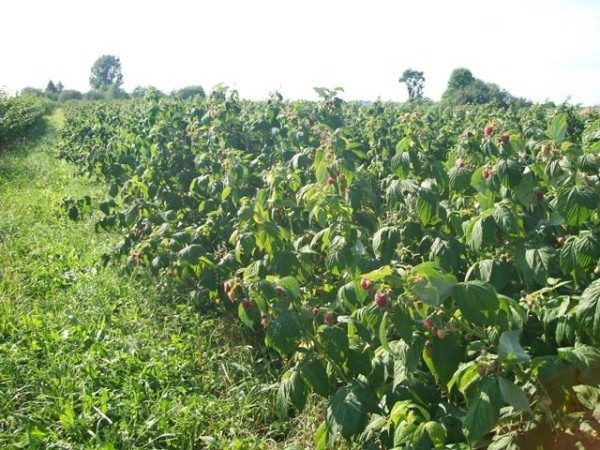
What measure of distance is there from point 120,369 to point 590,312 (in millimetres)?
2838

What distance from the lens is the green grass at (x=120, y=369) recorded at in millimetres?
3092

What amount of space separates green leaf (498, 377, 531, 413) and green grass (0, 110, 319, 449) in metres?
1.67

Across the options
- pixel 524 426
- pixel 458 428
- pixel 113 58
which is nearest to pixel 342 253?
pixel 458 428

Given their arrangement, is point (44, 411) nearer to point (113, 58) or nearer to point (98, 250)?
point (98, 250)

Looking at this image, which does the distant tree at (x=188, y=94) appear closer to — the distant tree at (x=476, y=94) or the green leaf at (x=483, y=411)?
the green leaf at (x=483, y=411)

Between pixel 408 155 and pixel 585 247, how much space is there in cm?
123

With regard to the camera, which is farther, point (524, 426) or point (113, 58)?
point (113, 58)

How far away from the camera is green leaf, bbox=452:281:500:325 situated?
1.78 m

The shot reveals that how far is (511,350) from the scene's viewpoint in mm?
1586

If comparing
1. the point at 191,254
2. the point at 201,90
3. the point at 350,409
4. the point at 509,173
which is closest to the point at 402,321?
the point at 350,409

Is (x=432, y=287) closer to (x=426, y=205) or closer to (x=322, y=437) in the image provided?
(x=322, y=437)

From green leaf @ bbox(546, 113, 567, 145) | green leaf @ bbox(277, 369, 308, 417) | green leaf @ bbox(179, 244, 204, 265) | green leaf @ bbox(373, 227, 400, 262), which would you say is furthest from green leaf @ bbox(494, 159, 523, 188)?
green leaf @ bbox(179, 244, 204, 265)

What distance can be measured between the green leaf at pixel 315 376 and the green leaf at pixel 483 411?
0.77m

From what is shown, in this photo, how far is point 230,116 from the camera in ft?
18.7
